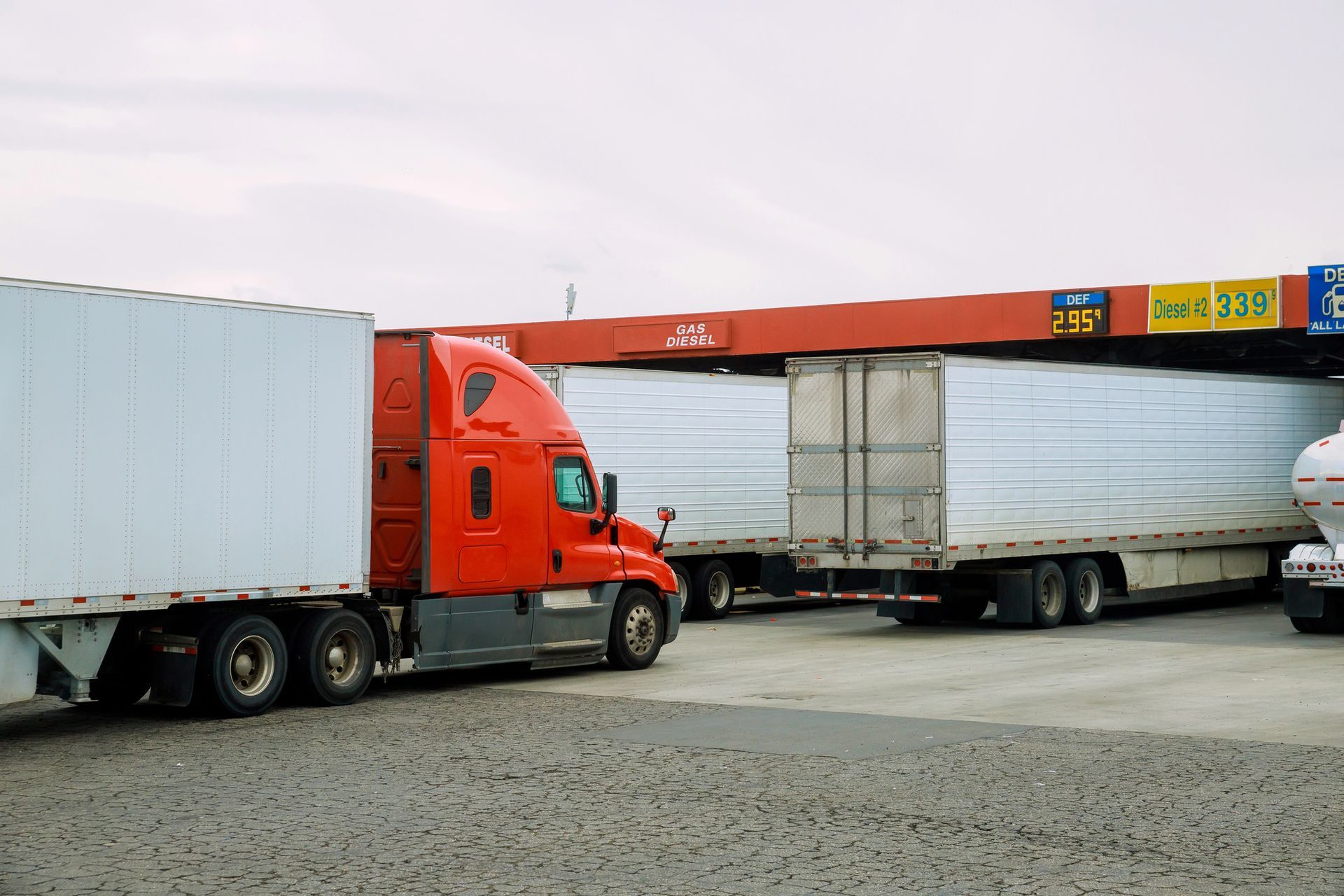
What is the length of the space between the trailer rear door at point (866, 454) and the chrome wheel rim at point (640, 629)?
4624mm

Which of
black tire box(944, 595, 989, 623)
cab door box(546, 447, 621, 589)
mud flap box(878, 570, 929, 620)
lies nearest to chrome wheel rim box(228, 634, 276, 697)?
cab door box(546, 447, 621, 589)

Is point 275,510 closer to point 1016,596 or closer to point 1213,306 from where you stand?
point 1016,596

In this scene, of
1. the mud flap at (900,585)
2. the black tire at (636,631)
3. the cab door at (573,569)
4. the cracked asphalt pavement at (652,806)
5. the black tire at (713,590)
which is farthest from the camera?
the black tire at (713,590)

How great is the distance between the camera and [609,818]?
8695 millimetres

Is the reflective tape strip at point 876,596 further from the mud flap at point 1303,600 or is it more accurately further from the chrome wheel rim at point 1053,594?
the mud flap at point 1303,600

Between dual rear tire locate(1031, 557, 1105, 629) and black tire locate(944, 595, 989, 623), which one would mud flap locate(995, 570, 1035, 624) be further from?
black tire locate(944, 595, 989, 623)

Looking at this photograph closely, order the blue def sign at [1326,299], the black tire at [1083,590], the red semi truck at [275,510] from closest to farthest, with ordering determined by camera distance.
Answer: the red semi truck at [275,510], the black tire at [1083,590], the blue def sign at [1326,299]

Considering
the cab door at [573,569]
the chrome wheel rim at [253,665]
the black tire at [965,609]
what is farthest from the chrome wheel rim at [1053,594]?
the chrome wheel rim at [253,665]

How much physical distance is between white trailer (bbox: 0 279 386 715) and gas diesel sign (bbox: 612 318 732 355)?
22676 millimetres

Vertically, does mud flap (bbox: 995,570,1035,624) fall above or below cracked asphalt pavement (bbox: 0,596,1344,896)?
above

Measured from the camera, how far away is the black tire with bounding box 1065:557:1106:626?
21.8 metres

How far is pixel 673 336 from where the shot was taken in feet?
120

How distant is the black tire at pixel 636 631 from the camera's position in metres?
16.4

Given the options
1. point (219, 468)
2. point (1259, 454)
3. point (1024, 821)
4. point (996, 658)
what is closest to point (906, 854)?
point (1024, 821)
